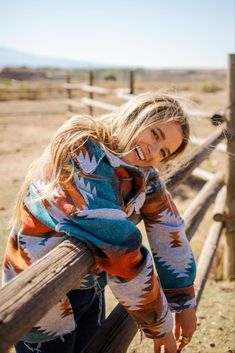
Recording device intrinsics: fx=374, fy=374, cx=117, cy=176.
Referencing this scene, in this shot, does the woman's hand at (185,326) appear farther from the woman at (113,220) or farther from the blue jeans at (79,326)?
the blue jeans at (79,326)

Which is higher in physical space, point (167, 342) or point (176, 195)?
point (167, 342)

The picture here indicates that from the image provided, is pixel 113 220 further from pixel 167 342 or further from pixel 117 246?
pixel 167 342

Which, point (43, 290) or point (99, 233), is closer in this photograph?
point (43, 290)

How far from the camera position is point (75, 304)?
4.12 feet

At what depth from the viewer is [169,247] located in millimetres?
1324

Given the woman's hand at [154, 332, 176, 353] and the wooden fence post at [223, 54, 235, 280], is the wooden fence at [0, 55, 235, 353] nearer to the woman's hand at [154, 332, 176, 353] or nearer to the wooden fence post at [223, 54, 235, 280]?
the woman's hand at [154, 332, 176, 353]

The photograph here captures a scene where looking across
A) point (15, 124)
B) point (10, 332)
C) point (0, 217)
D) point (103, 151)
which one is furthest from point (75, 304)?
point (15, 124)

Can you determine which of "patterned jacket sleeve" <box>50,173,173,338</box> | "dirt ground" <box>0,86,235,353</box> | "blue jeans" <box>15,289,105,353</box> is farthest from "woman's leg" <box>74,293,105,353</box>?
"dirt ground" <box>0,86,235,353</box>

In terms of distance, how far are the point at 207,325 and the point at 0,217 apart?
2.23 m

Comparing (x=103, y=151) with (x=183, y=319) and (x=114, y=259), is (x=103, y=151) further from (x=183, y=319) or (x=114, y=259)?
(x=183, y=319)

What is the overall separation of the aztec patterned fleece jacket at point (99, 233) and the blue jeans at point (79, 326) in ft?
0.16

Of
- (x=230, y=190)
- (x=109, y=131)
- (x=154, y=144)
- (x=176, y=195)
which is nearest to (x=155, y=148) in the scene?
(x=154, y=144)

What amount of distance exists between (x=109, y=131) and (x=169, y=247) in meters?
0.47

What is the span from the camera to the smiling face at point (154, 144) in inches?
44.1
